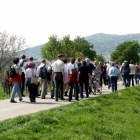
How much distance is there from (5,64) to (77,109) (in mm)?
49748

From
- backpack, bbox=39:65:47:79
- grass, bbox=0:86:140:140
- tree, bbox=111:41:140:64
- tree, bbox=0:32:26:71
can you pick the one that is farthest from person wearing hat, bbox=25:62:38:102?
tree, bbox=111:41:140:64

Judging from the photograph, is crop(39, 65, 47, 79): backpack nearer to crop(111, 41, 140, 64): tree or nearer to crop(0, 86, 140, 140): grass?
crop(0, 86, 140, 140): grass

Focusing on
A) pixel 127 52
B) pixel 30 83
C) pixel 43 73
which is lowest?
pixel 30 83

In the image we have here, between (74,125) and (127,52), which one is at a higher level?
(127,52)

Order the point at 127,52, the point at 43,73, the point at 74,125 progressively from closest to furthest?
the point at 74,125, the point at 43,73, the point at 127,52

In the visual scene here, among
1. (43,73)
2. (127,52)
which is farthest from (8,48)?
(127,52)

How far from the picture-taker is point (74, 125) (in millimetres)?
9867

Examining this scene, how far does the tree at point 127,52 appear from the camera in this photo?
141375mm

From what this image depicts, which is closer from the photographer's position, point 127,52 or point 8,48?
point 8,48

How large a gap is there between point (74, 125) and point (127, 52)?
134 meters

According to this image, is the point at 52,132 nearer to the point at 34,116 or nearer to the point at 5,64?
the point at 34,116

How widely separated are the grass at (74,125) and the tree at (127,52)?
12977 cm

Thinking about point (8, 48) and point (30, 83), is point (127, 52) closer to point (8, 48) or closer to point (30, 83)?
point (8, 48)

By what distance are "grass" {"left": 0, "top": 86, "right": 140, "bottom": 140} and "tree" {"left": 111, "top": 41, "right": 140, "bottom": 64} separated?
130 m
